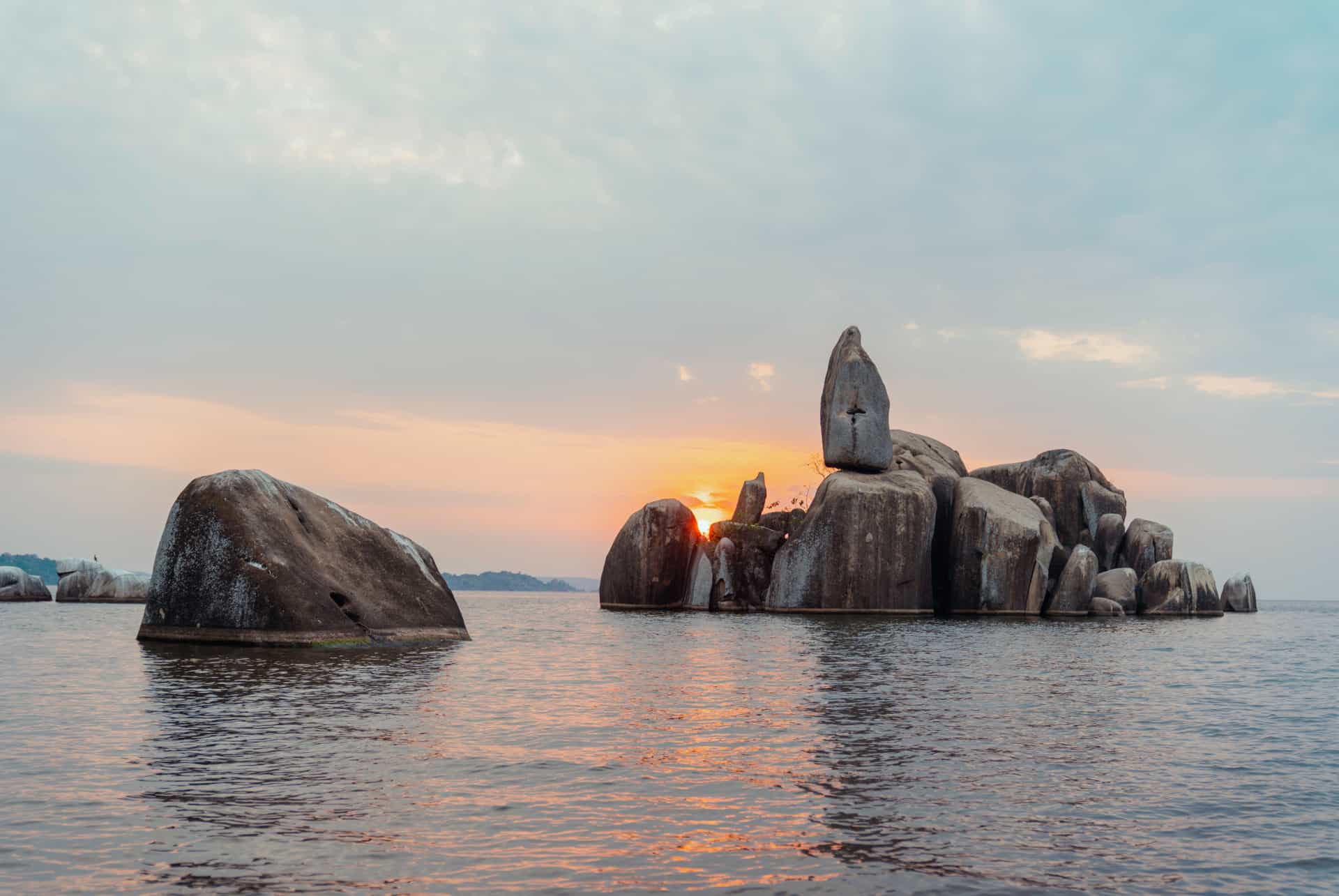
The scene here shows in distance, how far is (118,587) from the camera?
81.3 metres

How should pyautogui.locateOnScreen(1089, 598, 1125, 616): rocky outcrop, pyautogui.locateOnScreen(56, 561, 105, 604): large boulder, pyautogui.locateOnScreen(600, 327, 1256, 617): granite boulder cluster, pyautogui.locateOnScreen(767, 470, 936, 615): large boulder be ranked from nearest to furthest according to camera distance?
pyautogui.locateOnScreen(767, 470, 936, 615): large boulder < pyautogui.locateOnScreen(600, 327, 1256, 617): granite boulder cluster < pyautogui.locateOnScreen(1089, 598, 1125, 616): rocky outcrop < pyautogui.locateOnScreen(56, 561, 105, 604): large boulder

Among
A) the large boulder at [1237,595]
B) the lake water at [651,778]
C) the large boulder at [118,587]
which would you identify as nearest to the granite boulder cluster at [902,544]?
the large boulder at [1237,595]

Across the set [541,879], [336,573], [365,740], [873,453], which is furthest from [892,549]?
[541,879]

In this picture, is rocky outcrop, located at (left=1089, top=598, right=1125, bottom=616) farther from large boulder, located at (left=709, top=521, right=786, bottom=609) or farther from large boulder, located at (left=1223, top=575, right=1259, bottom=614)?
large boulder, located at (left=1223, top=575, right=1259, bottom=614)

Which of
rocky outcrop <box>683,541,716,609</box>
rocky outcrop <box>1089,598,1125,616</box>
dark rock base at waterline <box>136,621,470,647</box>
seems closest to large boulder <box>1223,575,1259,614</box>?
rocky outcrop <box>1089,598,1125,616</box>

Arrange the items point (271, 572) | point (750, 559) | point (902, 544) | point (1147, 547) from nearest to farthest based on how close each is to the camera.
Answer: point (271, 572) → point (902, 544) → point (750, 559) → point (1147, 547)

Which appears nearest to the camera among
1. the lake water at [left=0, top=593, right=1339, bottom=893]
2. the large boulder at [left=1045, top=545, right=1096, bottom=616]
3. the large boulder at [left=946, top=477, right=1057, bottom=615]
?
the lake water at [left=0, top=593, right=1339, bottom=893]

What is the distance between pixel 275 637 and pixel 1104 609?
50543mm

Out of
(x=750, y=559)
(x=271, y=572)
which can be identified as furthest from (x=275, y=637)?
(x=750, y=559)

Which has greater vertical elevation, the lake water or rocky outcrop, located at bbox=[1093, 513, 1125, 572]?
rocky outcrop, located at bbox=[1093, 513, 1125, 572]

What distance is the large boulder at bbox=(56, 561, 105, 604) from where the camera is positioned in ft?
261

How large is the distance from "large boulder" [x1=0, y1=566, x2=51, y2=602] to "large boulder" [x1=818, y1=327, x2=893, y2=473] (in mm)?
62161

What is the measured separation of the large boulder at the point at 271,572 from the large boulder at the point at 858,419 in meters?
38.2

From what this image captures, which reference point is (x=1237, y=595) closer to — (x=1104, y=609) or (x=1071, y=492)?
(x=1071, y=492)
